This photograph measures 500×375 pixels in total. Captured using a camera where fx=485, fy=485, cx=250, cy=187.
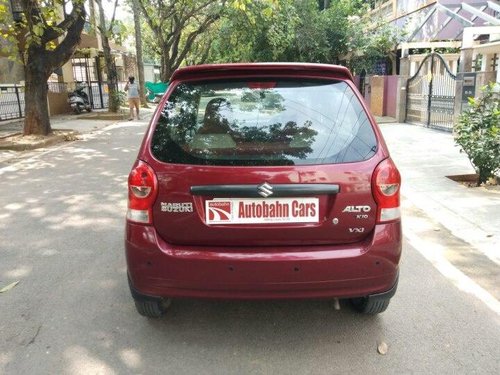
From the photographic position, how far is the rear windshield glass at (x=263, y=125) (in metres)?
2.79

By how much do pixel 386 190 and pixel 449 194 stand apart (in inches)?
168

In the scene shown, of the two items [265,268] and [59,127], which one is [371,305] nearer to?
[265,268]

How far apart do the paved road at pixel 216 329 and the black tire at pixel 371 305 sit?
7 cm

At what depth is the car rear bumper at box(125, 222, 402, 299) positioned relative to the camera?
269 centimetres

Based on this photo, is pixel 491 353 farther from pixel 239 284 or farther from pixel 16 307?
pixel 16 307

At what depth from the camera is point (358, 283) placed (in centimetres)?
276

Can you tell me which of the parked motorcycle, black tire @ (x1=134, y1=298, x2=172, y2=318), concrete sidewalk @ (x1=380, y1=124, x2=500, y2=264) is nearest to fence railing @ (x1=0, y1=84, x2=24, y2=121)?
the parked motorcycle

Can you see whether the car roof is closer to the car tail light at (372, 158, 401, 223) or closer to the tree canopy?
the car tail light at (372, 158, 401, 223)

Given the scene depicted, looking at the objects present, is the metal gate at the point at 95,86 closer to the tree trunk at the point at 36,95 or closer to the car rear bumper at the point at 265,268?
the tree trunk at the point at 36,95

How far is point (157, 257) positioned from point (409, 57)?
1543 cm

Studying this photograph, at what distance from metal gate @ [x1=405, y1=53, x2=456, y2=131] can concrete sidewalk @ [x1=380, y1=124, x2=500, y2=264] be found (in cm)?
251

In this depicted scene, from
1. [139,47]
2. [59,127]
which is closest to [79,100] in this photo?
[139,47]

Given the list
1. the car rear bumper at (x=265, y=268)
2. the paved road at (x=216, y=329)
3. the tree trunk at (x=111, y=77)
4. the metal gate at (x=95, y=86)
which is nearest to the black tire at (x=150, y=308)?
the paved road at (x=216, y=329)

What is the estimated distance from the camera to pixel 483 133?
6.81 metres
